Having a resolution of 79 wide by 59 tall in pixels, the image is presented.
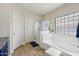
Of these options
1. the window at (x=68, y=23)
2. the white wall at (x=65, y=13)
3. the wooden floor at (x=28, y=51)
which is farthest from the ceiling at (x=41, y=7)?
the wooden floor at (x=28, y=51)

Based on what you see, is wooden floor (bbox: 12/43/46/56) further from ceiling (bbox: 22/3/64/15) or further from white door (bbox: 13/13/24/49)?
ceiling (bbox: 22/3/64/15)

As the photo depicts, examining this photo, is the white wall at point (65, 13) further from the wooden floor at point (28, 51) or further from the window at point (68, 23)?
the wooden floor at point (28, 51)

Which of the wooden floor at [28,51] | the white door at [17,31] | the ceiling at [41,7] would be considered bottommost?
the wooden floor at [28,51]

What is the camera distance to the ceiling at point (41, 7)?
1836mm

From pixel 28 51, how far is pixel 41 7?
762 mm

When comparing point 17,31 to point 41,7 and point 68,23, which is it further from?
point 68,23

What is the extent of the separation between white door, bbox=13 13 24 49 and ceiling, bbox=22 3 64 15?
0.74ft

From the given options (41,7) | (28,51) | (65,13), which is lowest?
(28,51)

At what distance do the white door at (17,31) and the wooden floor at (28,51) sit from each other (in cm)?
8

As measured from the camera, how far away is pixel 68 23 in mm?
1903

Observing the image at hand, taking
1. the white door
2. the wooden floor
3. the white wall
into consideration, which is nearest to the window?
the white wall

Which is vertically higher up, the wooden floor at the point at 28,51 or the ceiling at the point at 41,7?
the ceiling at the point at 41,7

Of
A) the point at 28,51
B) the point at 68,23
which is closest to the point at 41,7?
the point at 68,23

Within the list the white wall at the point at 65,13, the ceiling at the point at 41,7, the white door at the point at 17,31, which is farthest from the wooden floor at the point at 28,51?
the ceiling at the point at 41,7
